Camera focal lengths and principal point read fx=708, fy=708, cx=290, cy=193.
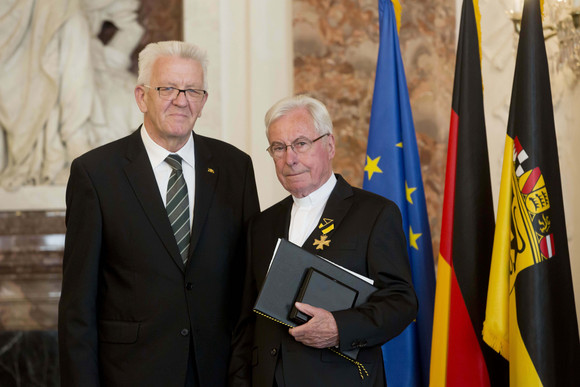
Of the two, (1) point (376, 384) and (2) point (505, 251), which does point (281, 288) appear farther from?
(2) point (505, 251)

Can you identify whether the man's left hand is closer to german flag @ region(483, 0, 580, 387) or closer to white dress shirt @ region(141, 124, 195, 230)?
white dress shirt @ region(141, 124, 195, 230)

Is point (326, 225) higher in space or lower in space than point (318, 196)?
lower

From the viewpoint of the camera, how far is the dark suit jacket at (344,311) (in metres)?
2.46

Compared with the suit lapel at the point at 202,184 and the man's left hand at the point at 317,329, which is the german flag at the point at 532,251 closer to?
the man's left hand at the point at 317,329

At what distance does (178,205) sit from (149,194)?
0.12 meters

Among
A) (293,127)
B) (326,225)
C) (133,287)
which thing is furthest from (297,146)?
(133,287)

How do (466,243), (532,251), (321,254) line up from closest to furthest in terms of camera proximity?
1. (321,254)
2. (532,251)
3. (466,243)

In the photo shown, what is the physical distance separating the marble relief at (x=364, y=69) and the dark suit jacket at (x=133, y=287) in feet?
6.00

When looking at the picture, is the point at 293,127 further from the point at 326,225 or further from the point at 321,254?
the point at 321,254

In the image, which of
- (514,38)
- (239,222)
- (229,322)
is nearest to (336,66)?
(514,38)

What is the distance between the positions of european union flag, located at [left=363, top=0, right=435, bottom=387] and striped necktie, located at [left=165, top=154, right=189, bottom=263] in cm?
128

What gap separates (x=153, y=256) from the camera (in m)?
2.65

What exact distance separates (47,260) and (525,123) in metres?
3.13

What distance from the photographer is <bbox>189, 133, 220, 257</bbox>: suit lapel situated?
2713 millimetres
